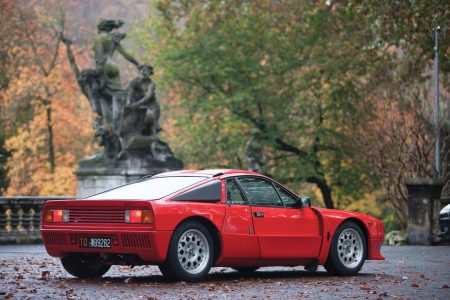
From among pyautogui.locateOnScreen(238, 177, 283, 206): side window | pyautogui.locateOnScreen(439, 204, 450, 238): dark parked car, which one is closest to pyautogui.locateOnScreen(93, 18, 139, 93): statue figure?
pyautogui.locateOnScreen(439, 204, 450, 238): dark parked car

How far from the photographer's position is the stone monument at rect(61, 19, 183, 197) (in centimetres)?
3027

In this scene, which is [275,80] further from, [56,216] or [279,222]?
[56,216]

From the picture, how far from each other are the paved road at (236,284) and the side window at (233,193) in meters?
1.01

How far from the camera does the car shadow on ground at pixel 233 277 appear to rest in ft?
44.0

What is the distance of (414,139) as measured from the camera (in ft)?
103

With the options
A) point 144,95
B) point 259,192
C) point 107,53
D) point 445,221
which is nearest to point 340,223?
point 259,192

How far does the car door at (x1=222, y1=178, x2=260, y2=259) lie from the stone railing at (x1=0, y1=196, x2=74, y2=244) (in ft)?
42.5

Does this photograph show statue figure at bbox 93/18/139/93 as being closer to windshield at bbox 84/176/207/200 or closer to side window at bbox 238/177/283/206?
windshield at bbox 84/176/207/200

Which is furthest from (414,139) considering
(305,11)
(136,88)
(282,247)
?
(282,247)

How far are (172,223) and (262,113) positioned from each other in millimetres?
31010

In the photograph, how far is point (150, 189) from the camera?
13531mm

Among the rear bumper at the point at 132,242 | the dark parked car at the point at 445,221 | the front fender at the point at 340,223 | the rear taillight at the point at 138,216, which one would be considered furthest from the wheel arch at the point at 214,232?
the dark parked car at the point at 445,221

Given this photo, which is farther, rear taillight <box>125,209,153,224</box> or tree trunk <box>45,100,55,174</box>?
tree trunk <box>45,100,55,174</box>

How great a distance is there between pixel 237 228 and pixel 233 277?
1.22 m
